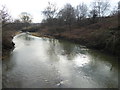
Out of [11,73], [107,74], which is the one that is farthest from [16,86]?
[107,74]

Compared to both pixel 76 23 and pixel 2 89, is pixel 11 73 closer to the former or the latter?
pixel 2 89

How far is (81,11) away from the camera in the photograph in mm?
45031

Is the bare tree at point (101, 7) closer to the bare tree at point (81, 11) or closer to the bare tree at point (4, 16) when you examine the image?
the bare tree at point (81, 11)

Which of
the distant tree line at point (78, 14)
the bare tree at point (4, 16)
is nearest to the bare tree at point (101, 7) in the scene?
the distant tree line at point (78, 14)

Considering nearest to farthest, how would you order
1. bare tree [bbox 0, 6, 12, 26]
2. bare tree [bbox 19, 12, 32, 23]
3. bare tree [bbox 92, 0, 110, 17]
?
bare tree [bbox 0, 6, 12, 26], bare tree [bbox 92, 0, 110, 17], bare tree [bbox 19, 12, 32, 23]

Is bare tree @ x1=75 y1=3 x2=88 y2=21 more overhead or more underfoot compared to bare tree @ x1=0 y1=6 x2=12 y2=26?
more overhead

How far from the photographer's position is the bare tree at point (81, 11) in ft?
146

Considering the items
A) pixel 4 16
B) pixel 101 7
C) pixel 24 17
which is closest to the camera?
pixel 4 16

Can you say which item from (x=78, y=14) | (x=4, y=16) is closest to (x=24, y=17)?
(x=78, y=14)

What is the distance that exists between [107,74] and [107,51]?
7.38 m

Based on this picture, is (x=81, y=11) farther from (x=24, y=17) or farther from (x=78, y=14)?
(x=24, y=17)

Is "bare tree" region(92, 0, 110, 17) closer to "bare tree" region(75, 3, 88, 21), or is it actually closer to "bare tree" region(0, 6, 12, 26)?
"bare tree" region(75, 3, 88, 21)

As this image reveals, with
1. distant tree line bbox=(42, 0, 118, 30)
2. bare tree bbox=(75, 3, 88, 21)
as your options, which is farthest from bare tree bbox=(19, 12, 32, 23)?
bare tree bbox=(75, 3, 88, 21)

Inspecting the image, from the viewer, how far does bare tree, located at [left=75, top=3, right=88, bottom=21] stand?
44531mm
